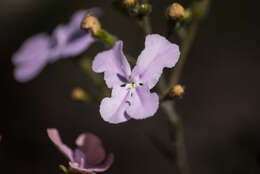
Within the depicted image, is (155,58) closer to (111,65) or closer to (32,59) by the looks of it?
(111,65)

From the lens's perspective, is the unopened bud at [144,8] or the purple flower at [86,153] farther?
the unopened bud at [144,8]

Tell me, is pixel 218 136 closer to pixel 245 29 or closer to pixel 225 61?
pixel 225 61

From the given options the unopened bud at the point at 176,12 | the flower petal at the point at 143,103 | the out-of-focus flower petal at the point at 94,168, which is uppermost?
the unopened bud at the point at 176,12

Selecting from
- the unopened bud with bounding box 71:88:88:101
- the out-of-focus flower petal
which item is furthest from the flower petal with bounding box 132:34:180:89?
the unopened bud with bounding box 71:88:88:101

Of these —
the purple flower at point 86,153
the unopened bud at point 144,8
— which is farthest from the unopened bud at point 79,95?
the unopened bud at point 144,8

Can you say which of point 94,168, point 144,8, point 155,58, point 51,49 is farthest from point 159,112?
point 155,58

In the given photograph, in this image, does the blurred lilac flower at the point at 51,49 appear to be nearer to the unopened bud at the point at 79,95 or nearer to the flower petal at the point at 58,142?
the unopened bud at the point at 79,95

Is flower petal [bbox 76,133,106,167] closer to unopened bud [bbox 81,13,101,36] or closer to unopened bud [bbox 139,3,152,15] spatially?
unopened bud [bbox 81,13,101,36]
